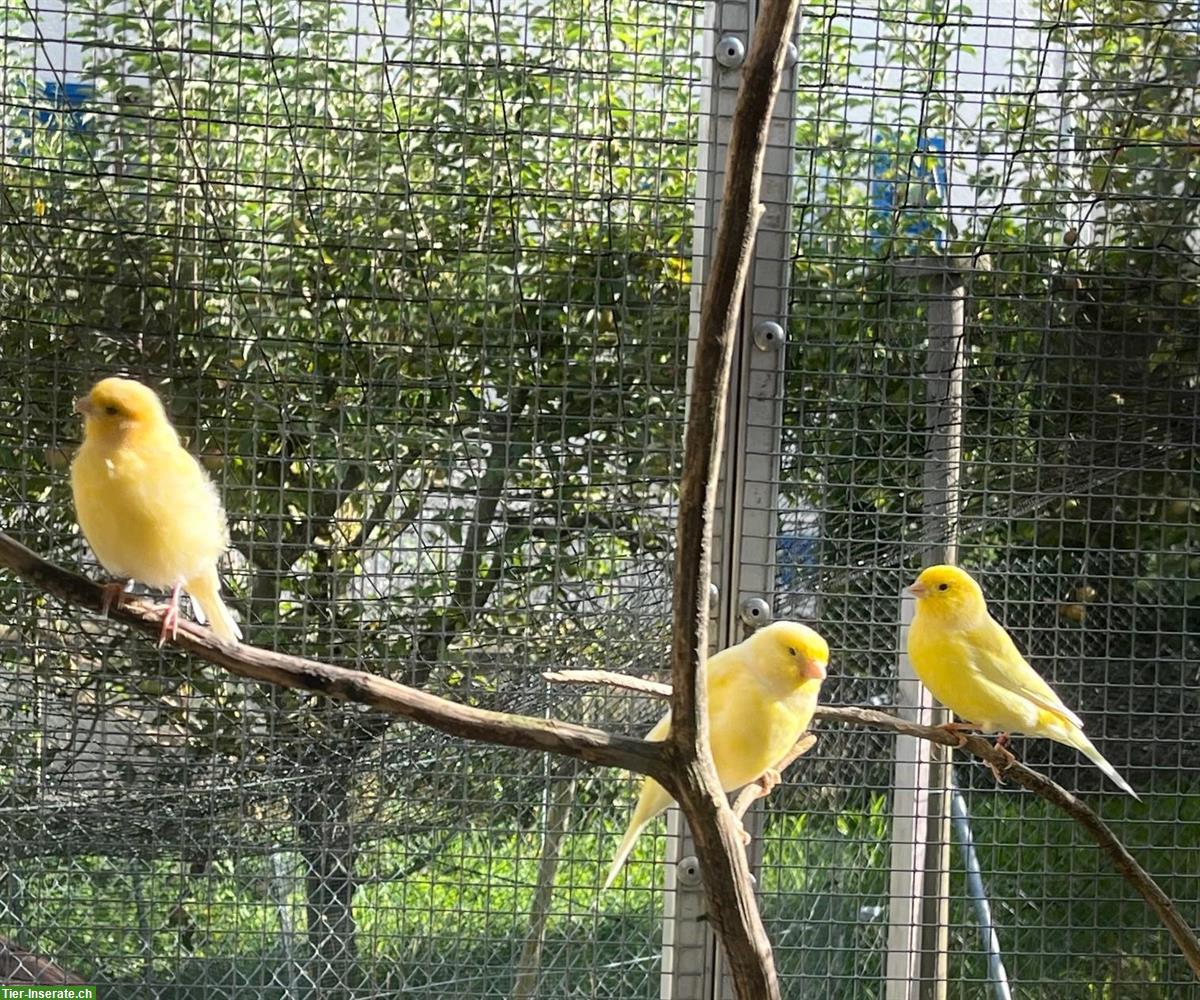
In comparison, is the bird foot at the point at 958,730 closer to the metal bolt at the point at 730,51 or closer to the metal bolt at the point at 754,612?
the metal bolt at the point at 754,612

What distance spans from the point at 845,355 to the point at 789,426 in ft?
0.45

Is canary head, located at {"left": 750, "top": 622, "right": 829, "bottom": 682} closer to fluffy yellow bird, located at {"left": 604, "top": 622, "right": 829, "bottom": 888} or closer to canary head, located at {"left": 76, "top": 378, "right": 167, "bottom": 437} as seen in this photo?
fluffy yellow bird, located at {"left": 604, "top": 622, "right": 829, "bottom": 888}

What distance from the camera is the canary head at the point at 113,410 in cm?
109

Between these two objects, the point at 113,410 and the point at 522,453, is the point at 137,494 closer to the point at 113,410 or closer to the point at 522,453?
the point at 113,410

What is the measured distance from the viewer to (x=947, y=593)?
53.1 inches

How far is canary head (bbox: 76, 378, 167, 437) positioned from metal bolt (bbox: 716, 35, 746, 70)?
2.38 ft

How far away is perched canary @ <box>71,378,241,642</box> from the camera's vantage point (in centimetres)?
107

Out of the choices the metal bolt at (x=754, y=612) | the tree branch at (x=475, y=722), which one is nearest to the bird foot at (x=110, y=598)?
the tree branch at (x=475, y=722)

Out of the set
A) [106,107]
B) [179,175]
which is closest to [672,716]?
[179,175]

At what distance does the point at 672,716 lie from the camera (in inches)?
31.5

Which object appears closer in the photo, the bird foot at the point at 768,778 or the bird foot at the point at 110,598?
the bird foot at the point at 110,598

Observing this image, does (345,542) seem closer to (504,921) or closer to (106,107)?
(504,921)

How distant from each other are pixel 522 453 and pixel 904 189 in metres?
0.59

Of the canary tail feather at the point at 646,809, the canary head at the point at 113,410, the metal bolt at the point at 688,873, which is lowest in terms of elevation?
the metal bolt at the point at 688,873
